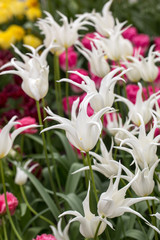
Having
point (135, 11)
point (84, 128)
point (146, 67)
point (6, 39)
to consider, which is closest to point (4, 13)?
point (6, 39)

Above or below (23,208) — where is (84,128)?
above

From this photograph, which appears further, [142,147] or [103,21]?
[103,21]

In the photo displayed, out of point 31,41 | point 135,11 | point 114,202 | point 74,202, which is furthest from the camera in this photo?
point 135,11

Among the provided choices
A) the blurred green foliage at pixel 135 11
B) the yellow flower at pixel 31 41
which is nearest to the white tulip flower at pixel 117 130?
the yellow flower at pixel 31 41

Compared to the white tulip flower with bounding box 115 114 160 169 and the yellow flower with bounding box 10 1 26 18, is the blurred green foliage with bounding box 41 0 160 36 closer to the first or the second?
the yellow flower with bounding box 10 1 26 18

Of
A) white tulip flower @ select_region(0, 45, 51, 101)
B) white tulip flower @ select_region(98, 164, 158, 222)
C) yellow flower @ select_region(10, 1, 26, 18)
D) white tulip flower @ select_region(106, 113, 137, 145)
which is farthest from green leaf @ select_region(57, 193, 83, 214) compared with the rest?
yellow flower @ select_region(10, 1, 26, 18)

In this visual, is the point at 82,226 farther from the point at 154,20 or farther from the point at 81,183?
the point at 154,20

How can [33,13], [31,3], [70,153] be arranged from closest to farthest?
[70,153], [33,13], [31,3]

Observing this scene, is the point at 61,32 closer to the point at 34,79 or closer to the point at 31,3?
the point at 34,79

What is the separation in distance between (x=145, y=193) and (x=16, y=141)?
130 centimetres

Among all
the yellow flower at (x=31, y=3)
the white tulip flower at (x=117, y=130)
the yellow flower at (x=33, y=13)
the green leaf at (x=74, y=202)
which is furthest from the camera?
the yellow flower at (x=31, y=3)

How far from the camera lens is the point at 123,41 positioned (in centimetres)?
178

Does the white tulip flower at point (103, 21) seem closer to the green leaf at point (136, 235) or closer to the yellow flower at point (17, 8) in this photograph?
the green leaf at point (136, 235)

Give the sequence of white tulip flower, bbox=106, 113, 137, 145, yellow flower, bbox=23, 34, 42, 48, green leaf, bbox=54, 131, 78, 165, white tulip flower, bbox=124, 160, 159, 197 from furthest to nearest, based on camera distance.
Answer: yellow flower, bbox=23, 34, 42, 48, green leaf, bbox=54, 131, 78, 165, white tulip flower, bbox=106, 113, 137, 145, white tulip flower, bbox=124, 160, 159, 197
